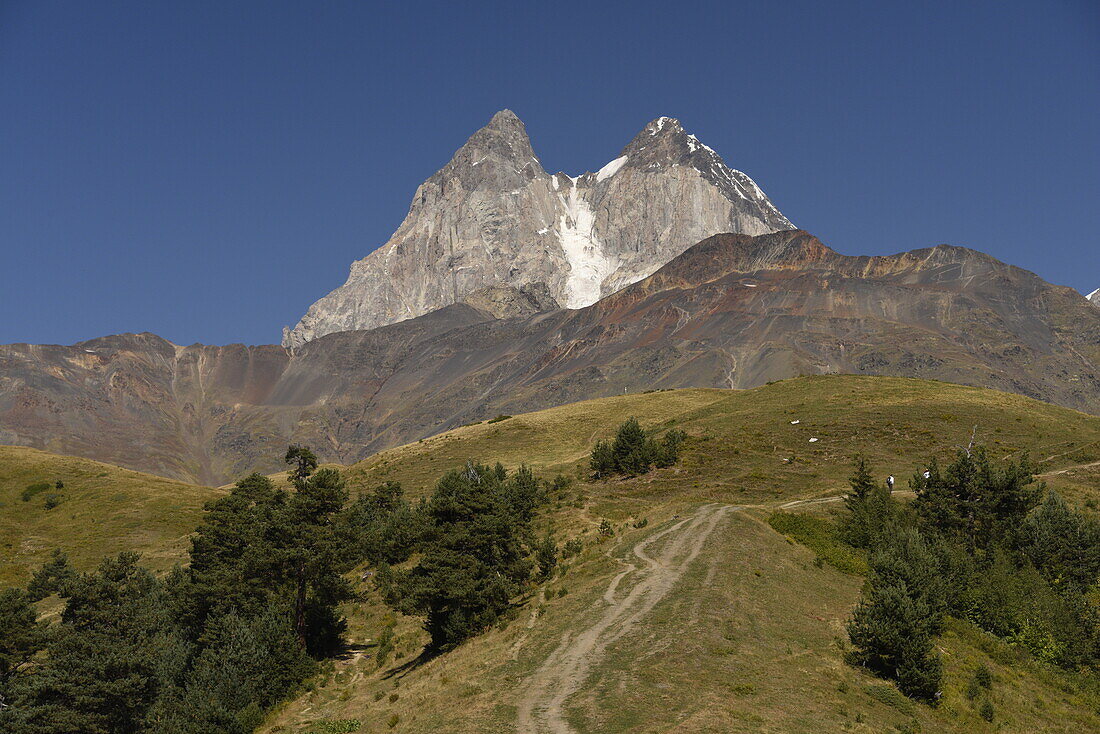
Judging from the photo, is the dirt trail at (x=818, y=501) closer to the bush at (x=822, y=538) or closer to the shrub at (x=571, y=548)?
the bush at (x=822, y=538)

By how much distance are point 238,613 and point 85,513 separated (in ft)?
257

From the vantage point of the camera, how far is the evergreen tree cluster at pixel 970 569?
3200 cm

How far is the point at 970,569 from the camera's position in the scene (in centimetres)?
4444

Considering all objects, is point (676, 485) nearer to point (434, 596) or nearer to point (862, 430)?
point (862, 430)

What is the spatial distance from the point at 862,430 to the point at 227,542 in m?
70.7

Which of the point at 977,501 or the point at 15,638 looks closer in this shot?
the point at 977,501

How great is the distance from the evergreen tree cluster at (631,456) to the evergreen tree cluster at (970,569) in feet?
88.6

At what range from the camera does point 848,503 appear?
56.3 metres

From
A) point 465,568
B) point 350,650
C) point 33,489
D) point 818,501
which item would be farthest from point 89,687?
point 33,489

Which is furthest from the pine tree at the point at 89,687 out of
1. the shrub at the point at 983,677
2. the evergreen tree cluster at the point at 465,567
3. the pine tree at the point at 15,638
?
the shrub at the point at 983,677

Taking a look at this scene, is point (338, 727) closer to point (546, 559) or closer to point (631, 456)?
point (546, 559)

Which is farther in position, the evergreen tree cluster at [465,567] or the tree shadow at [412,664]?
the evergreen tree cluster at [465,567]

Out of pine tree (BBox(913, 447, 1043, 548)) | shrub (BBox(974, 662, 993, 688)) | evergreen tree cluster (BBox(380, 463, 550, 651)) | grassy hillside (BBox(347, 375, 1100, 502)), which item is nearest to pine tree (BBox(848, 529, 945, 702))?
shrub (BBox(974, 662, 993, 688))

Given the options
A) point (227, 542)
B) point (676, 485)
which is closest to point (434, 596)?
point (227, 542)
